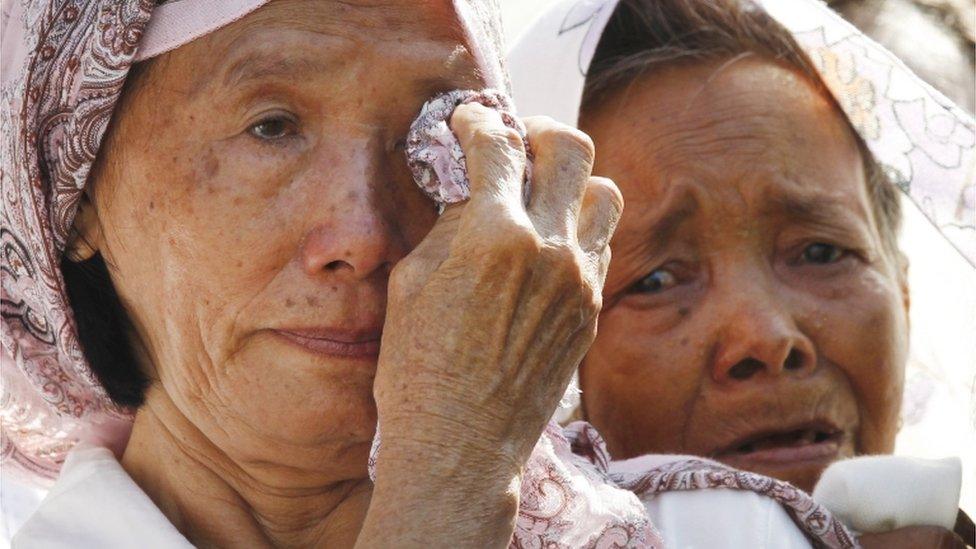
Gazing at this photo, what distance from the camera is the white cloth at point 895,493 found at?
128 inches

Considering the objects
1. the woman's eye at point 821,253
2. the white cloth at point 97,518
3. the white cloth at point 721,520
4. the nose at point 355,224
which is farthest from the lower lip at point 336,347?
the woman's eye at point 821,253

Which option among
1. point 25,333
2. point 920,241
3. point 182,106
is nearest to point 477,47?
point 182,106

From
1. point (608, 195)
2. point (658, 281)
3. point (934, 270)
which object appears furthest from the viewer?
point (934, 270)

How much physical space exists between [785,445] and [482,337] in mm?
1716

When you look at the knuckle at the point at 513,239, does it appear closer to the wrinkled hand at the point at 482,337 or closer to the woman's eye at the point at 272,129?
the wrinkled hand at the point at 482,337

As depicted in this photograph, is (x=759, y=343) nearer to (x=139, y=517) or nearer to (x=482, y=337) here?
(x=482, y=337)

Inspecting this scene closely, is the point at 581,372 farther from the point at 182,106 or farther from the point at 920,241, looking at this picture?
the point at 182,106

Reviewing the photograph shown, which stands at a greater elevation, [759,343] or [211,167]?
[211,167]

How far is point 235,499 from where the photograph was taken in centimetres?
305

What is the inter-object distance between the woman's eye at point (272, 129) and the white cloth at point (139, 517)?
0.74 metres

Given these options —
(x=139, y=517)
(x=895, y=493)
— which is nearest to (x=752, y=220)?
(x=895, y=493)

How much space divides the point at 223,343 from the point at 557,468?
65 centimetres

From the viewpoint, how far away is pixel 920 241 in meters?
4.56

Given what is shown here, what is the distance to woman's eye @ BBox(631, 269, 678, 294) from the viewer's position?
424 cm
